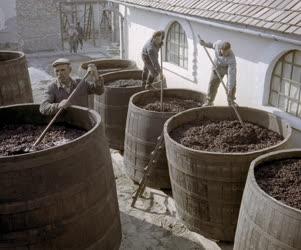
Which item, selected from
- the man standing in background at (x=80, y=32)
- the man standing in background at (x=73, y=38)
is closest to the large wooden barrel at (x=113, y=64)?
the man standing in background at (x=73, y=38)

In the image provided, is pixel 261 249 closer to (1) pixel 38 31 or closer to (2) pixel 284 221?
(2) pixel 284 221

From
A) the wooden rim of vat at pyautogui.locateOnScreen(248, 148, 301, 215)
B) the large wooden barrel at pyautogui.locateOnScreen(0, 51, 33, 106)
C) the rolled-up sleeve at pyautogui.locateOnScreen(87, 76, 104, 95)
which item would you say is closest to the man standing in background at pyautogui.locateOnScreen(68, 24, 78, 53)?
the large wooden barrel at pyautogui.locateOnScreen(0, 51, 33, 106)

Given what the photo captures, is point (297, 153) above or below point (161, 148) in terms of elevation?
above

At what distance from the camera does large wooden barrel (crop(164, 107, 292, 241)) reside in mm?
4832

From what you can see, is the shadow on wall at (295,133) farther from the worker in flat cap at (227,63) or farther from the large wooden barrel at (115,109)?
the large wooden barrel at (115,109)

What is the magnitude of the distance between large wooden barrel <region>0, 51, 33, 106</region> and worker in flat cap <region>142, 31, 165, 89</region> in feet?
7.23

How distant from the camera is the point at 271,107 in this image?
6.62 m

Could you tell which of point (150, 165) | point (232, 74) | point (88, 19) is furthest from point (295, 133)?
point (88, 19)

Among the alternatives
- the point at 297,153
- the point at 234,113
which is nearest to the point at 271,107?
the point at 234,113

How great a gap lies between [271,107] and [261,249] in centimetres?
342

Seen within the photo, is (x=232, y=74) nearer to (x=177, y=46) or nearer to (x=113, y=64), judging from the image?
(x=177, y=46)

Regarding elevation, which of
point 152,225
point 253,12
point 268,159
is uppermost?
point 253,12

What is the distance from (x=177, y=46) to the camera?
9539 mm

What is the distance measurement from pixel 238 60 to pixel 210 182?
296 cm
